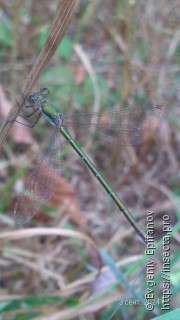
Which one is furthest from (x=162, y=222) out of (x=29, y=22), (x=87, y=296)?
(x=29, y=22)

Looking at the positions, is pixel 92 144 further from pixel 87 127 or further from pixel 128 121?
pixel 128 121

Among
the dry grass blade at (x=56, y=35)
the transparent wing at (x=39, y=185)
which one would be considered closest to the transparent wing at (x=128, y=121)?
the transparent wing at (x=39, y=185)

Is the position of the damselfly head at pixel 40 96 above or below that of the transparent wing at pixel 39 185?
above

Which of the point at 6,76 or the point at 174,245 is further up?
the point at 6,76

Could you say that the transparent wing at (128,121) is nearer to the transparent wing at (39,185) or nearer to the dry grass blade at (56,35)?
the transparent wing at (39,185)

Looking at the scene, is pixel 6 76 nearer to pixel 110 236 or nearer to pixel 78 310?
pixel 110 236

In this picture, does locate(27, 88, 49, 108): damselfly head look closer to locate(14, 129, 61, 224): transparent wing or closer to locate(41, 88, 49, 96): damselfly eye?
locate(41, 88, 49, 96): damselfly eye
